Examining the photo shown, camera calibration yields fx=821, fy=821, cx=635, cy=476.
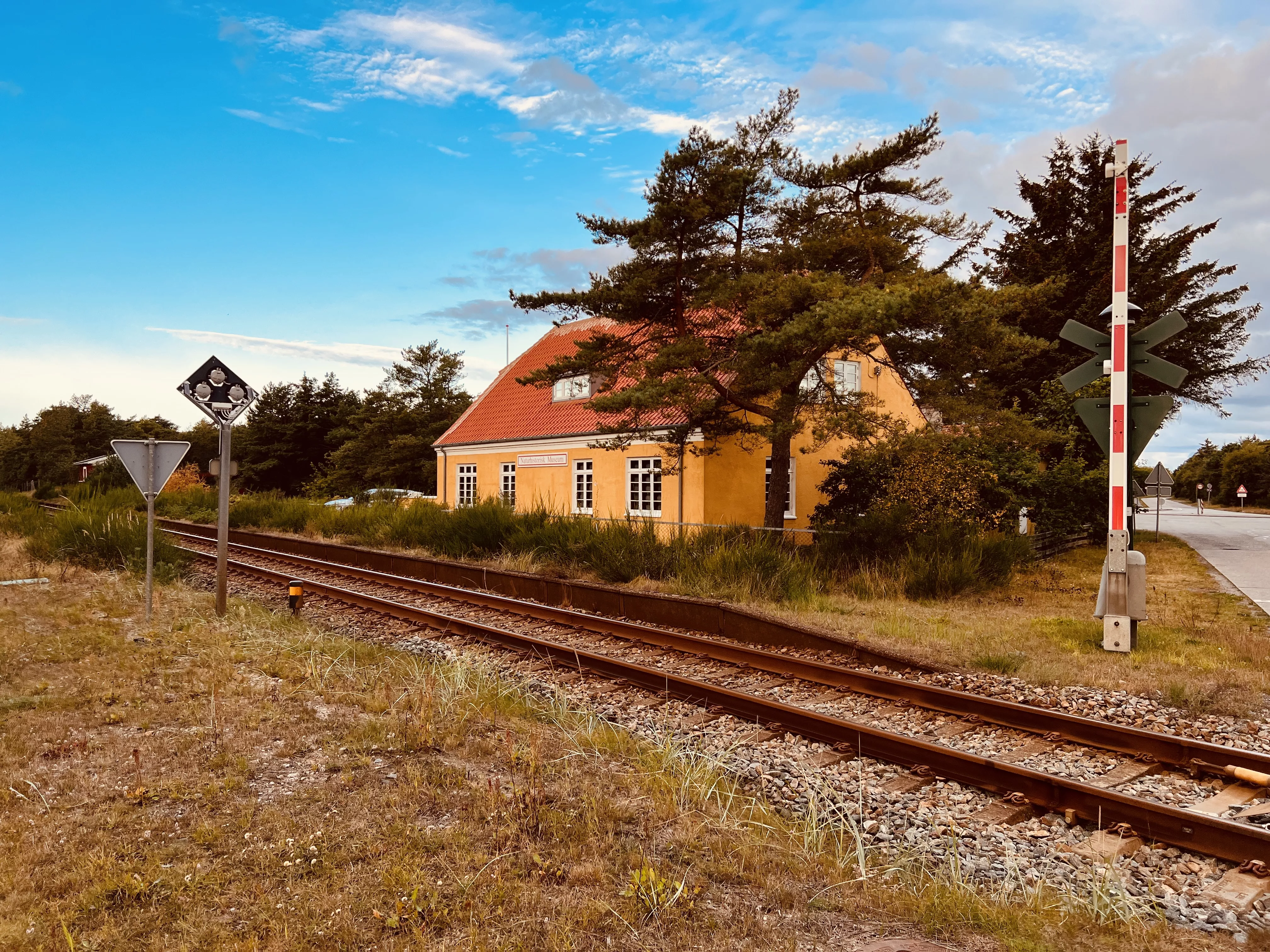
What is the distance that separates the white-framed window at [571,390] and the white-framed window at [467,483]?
4.69 metres

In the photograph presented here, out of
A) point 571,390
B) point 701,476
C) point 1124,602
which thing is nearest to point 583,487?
point 571,390

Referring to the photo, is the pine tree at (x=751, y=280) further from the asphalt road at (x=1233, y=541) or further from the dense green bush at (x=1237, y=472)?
the dense green bush at (x=1237, y=472)

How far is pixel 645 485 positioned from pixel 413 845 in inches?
822

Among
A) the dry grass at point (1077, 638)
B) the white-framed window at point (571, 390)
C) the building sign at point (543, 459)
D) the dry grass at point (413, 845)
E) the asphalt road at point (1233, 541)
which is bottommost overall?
the asphalt road at point (1233, 541)

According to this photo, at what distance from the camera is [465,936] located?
3227mm

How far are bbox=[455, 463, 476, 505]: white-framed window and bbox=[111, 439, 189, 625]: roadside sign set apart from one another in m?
21.1

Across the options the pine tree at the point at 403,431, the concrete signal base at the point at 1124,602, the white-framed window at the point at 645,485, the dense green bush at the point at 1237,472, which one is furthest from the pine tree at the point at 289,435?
the dense green bush at the point at 1237,472

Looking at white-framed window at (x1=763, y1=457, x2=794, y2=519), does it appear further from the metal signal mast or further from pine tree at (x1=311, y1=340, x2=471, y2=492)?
pine tree at (x1=311, y1=340, x2=471, y2=492)

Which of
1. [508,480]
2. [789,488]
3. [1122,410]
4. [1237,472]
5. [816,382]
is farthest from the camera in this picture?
[1237,472]

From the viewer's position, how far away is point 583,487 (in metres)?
27.0

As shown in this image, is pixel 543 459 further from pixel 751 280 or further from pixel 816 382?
pixel 751 280

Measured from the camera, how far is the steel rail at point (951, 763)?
4527 mm

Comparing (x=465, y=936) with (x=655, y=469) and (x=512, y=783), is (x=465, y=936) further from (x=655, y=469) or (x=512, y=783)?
(x=655, y=469)

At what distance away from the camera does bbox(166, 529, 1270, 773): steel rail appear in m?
5.98
